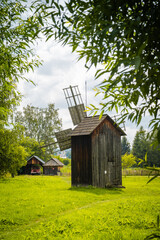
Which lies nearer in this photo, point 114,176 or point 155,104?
point 155,104

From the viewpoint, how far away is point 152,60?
3.82 metres

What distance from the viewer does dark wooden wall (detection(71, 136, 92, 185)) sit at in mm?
20469

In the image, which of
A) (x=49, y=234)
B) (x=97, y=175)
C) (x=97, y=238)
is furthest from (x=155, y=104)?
(x=97, y=175)

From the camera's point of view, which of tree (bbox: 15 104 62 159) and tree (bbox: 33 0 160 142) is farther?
tree (bbox: 15 104 62 159)

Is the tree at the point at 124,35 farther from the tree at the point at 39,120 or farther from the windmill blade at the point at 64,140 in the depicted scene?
the tree at the point at 39,120

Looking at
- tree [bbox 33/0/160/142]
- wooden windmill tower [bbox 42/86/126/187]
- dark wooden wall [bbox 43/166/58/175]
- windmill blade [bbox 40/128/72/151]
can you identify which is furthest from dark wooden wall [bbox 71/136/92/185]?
dark wooden wall [bbox 43/166/58/175]

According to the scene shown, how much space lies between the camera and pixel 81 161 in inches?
828

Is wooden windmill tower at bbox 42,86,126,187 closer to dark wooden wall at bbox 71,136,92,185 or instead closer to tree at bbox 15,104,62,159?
dark wooden wall at bbox 71,136,92,185

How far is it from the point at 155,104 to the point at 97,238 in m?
4.03

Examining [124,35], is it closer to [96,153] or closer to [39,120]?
[96,153]

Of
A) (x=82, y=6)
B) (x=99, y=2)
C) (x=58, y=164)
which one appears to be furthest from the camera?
(x=58, y=164)

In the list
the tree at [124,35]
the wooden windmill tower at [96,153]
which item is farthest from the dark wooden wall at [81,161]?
the tree at [124,35]

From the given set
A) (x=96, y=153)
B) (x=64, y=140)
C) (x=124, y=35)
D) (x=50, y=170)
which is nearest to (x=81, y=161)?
(x=96, y=153)

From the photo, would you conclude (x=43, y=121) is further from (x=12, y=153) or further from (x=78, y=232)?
(x=78, y=232)
